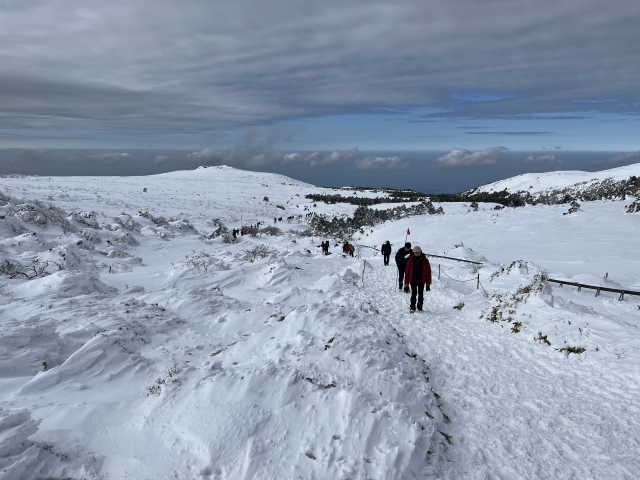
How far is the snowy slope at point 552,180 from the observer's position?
6445 cm

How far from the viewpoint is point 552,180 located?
7625 cm

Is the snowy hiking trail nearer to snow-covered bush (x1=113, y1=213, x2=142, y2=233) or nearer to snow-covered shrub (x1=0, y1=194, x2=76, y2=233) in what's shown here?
snow-covered shrub (x1=0, y1=194, x2=76, y2=233)

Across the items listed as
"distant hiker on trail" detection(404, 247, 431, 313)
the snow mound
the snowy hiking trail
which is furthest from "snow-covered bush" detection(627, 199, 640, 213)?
the snow mound

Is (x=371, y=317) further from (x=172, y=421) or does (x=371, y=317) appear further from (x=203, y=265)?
(x=203, y=265)

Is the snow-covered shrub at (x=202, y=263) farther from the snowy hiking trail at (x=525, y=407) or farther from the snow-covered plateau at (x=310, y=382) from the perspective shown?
the snowy hiking trail at (x=525, y=407)

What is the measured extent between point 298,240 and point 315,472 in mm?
26473

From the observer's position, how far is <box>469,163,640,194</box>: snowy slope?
6445cm

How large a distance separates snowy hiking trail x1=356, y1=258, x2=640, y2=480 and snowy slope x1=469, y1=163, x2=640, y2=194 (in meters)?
72.3

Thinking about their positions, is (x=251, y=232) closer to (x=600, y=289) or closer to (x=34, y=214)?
(x=34, y=214)

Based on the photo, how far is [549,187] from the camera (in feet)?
237

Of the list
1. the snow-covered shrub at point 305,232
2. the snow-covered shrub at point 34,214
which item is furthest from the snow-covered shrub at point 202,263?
the snow-covered shrub at point 305,232

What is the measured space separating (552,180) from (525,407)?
291ft

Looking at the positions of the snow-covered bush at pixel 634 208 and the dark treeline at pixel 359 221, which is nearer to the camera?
the snow-covered bush at pixel 634 208

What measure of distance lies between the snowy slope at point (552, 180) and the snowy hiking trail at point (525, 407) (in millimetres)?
72286
